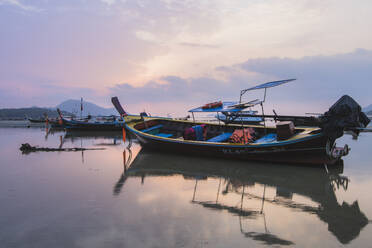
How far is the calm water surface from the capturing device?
16.6 feet

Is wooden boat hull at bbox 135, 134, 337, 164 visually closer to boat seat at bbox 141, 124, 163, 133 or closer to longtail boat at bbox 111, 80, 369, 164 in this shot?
longtail boat at bbox 111, 80, 369, 164

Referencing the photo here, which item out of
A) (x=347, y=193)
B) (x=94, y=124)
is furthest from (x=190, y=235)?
(x=94, y=124)

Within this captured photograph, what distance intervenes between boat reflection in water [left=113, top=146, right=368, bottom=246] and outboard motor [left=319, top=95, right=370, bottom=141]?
1952mm

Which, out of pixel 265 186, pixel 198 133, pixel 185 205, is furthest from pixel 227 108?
pixel 185 205

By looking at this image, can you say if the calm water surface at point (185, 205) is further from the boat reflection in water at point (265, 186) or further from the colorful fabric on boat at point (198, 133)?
the colorful fabric on boat at point (198, 133)

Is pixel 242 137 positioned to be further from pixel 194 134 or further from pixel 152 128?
pixel 152 128

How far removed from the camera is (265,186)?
8.78 meters

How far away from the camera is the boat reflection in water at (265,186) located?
19.2 ft

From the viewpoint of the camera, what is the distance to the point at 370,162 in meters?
12.9

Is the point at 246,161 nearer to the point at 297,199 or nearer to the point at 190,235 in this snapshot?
the point at 297,199

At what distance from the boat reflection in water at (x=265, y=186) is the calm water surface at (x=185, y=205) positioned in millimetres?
33

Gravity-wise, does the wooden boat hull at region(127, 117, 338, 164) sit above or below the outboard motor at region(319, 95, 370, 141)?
below

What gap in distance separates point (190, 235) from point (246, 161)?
816 cm

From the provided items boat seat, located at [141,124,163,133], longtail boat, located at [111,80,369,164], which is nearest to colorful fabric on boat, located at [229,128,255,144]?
longtail boat, located at [111,80,369,164]
